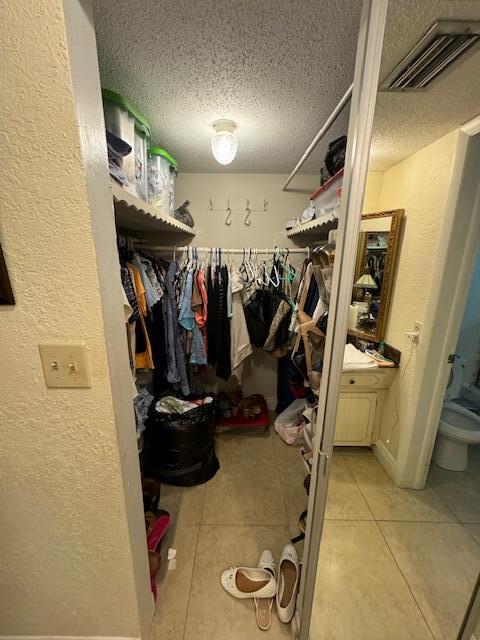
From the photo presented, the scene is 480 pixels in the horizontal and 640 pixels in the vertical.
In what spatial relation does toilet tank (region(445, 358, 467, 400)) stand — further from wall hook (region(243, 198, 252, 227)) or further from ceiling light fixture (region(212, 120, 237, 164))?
ceiling light fixture (region(212, 120, 237, 164))

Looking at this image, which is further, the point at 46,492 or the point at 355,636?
the point at 355,636

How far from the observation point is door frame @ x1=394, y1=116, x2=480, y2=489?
1.22m

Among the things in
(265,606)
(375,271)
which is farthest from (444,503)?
(375,271)

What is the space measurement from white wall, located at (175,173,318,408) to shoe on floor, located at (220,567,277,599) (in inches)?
81.3

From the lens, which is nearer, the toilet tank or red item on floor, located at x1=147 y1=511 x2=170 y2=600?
red item on floor, located at x1=147 y1=511 x2=170 y2=600

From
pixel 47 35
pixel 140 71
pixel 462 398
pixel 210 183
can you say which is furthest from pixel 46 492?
pixel 462 398

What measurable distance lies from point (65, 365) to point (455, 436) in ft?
7.69

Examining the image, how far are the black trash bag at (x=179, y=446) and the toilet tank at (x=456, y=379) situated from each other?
209 cm

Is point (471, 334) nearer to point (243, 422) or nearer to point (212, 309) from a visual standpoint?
point (243, 422)

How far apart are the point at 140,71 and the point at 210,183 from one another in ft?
3.89

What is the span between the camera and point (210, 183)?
81.4 inches

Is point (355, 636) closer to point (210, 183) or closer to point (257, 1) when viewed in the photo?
point (257, 1)

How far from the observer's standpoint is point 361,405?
1.78m

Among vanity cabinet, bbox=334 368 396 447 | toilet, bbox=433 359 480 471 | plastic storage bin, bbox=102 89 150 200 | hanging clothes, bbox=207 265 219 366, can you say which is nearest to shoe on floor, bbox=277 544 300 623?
vanity cabinet, bbox=334 368 396 447
